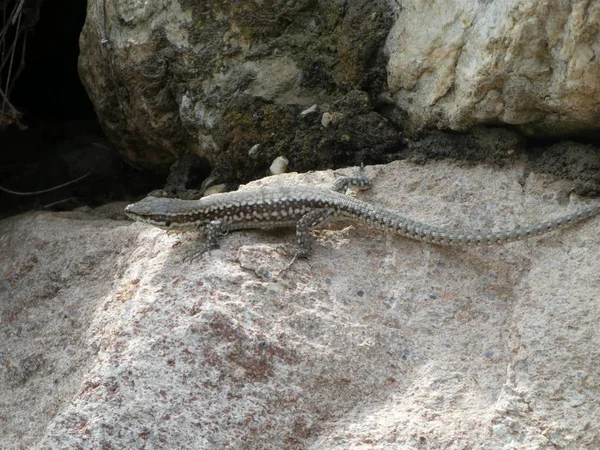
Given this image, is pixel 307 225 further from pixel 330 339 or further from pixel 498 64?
pixel 498 64

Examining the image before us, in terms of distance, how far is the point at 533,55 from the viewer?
546 cm

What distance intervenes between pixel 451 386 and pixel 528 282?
3.34 feet

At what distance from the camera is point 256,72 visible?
700 centimetres

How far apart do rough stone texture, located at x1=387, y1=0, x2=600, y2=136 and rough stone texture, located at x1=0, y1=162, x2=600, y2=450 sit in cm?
48

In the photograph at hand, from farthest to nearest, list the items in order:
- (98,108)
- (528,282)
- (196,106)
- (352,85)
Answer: (98,108) < (196,106) < (352,85) < (528,282)

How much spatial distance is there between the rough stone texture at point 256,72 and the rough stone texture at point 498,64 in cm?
34

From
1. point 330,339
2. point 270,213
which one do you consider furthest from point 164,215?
point 330,339

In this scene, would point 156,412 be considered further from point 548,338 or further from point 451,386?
point 548,338

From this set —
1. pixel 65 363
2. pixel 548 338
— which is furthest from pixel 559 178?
pixel 65 363

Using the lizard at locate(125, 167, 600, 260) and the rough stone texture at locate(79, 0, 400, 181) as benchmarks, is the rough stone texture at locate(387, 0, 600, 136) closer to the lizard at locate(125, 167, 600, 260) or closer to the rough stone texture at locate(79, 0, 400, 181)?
the rough stone texture at locate(79, 0, 400, 181)

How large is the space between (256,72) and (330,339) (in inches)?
112

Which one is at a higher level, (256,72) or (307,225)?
(256,72)

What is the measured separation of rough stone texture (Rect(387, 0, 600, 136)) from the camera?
17.1 ft

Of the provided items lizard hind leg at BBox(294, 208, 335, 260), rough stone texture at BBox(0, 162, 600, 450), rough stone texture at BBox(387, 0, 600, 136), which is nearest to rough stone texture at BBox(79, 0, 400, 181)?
rough stone texture at BBox(387, 0, 600, 136)
